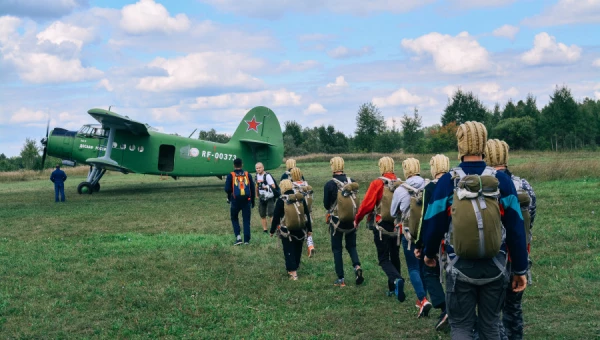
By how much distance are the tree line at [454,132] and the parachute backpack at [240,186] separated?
167ft

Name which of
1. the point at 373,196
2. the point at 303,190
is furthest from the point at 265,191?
the point at 373,196

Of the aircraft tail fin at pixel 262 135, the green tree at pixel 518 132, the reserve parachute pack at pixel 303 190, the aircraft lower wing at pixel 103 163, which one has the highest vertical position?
the green tree at pixel 518 132

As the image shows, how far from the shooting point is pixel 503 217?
3922mm

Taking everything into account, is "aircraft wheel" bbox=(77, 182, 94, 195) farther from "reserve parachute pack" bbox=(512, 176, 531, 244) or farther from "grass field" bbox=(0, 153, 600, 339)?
"reserve parachute pack" bbox=(512, 176, 531, 244)

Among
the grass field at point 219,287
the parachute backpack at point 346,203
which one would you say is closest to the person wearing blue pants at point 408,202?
the grass field at point 219,287

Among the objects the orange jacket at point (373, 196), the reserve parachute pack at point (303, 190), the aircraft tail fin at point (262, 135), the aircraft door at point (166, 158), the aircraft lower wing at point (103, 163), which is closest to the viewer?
the orange jacket at point (373, 196)

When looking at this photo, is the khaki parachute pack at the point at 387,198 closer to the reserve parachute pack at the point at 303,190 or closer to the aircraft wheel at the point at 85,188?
the reserve parachute pack at the point at 303,190

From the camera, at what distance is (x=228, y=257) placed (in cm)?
1041

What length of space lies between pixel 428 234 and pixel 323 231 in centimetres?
926

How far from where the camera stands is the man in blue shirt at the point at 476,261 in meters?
3.85

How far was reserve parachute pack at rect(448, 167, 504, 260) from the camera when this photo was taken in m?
3.65

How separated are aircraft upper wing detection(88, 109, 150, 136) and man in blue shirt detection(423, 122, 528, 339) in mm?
21678

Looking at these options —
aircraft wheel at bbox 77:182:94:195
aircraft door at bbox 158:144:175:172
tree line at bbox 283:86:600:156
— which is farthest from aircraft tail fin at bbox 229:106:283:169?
tree line at bbox 283:86:600:156

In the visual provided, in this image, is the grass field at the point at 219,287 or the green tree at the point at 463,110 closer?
the grass field at the point at 219,287
